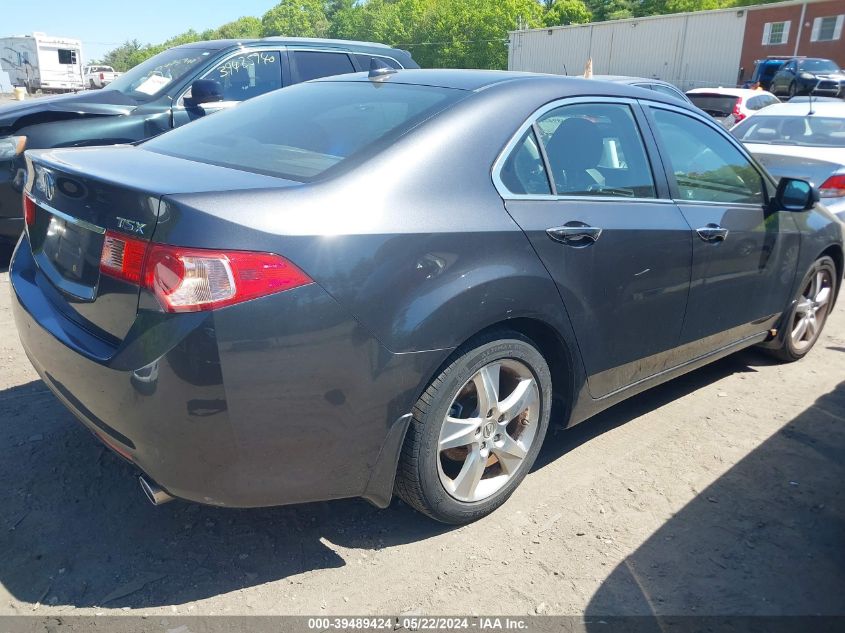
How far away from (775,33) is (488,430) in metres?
41.0

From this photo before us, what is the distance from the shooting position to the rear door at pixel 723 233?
352cm

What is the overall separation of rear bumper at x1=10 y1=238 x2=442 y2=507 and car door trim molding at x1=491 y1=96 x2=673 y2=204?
74 cm

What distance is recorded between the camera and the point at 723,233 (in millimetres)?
3602

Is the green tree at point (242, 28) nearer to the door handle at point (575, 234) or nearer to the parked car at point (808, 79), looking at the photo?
the parked car at point (808, 79)

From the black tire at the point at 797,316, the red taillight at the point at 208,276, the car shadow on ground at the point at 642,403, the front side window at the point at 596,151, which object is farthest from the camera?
the black tire at the point at 797,316

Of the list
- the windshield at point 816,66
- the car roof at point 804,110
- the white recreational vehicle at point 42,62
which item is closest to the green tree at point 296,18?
the white recreational vehicle at point 42,62

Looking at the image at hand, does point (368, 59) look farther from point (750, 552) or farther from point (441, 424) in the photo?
point (750, 552)

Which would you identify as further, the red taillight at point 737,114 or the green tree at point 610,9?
the green tree at point 610,9

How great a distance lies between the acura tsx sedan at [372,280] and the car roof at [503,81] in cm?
2

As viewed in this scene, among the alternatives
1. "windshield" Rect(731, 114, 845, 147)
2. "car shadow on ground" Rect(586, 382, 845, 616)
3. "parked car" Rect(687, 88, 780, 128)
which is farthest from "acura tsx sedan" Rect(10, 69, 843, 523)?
"parked car" Rect(687, 88, 780, 128)

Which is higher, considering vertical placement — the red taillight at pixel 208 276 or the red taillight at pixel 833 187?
the red taillight at pixel 208 276

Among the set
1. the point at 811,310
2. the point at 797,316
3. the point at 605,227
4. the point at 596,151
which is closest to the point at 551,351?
the point at 605,227

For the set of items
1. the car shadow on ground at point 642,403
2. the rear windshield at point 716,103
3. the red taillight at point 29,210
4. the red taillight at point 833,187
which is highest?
the red taillight at point 29,210

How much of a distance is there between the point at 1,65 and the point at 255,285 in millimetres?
55381
